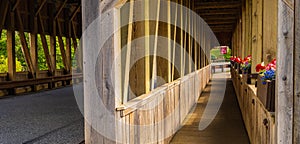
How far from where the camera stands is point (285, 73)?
1.83 meters

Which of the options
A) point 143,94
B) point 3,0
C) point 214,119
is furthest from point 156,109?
point 3,0

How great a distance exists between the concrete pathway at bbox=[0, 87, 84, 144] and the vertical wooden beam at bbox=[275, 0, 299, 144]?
272cm

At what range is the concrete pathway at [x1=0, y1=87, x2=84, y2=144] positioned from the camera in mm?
4082

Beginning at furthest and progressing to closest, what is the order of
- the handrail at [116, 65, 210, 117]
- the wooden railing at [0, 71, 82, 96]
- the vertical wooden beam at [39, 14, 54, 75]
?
the vertical wooden beam at [39, 14, 54, 75]
the wooden railing at [0, 71, 82, 96]
the handrail at [116, 65, 210, 117]

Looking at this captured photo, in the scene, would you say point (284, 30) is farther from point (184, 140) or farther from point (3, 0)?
point (3, 0)

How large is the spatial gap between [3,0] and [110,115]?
9324mm

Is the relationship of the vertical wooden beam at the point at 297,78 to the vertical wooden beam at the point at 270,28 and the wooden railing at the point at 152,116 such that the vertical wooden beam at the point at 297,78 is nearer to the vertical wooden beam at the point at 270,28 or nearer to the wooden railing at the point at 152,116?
the wooden railing at the point at 152,116

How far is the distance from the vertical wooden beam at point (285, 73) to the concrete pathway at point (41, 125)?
2.72 m

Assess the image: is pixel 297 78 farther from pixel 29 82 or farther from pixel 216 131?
pixel 29 82

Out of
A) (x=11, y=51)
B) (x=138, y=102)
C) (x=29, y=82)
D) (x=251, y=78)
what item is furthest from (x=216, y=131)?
(x=29, y=82)

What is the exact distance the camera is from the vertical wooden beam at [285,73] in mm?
1795

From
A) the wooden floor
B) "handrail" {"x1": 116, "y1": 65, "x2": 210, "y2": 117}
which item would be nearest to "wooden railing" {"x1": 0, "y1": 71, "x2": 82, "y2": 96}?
the wooden floor

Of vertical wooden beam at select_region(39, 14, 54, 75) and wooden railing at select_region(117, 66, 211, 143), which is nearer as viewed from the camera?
wooden railing at select_region(117, 66, 211, 143)

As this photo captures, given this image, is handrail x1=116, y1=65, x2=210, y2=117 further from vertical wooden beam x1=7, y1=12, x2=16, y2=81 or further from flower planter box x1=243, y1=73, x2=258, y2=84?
vertical wooden beam x1=7, y1=12, x2=16, y2=81
